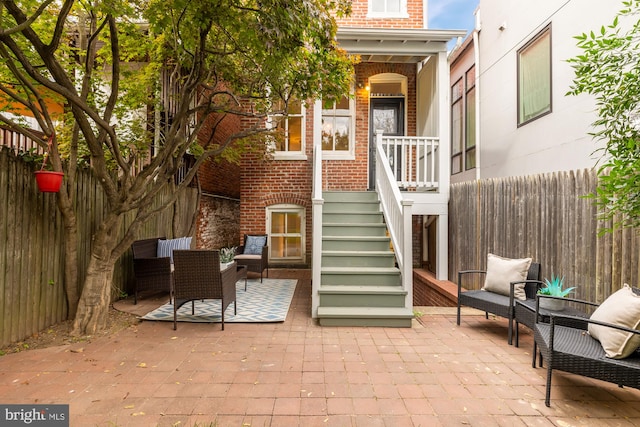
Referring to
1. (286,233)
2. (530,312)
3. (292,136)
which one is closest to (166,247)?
(286,233)

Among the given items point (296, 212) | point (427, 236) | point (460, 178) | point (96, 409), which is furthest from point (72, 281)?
point (460, 178)

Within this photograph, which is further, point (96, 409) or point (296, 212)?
point (296, 212)

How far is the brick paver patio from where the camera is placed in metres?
2.40

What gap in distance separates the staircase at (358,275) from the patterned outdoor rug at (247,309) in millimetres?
785

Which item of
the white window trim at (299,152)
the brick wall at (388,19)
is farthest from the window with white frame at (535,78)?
the white window trim at (299,152)

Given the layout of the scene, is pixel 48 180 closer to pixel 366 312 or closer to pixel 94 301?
pixel 94 301

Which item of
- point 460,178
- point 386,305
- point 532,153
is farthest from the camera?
point 460,178

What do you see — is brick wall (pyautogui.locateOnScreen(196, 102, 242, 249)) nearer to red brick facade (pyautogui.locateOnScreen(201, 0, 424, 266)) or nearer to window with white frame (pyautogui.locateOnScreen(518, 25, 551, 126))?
red brick facade (pyautogui.locateOnScreen(201, 0, 424, 266))

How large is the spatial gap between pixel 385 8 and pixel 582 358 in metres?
8.36

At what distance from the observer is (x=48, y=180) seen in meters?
3.23

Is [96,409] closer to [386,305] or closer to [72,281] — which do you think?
[72,281]

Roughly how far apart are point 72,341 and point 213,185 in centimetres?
611

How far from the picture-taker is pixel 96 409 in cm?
244

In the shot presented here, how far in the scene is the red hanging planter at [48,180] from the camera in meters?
3.21
